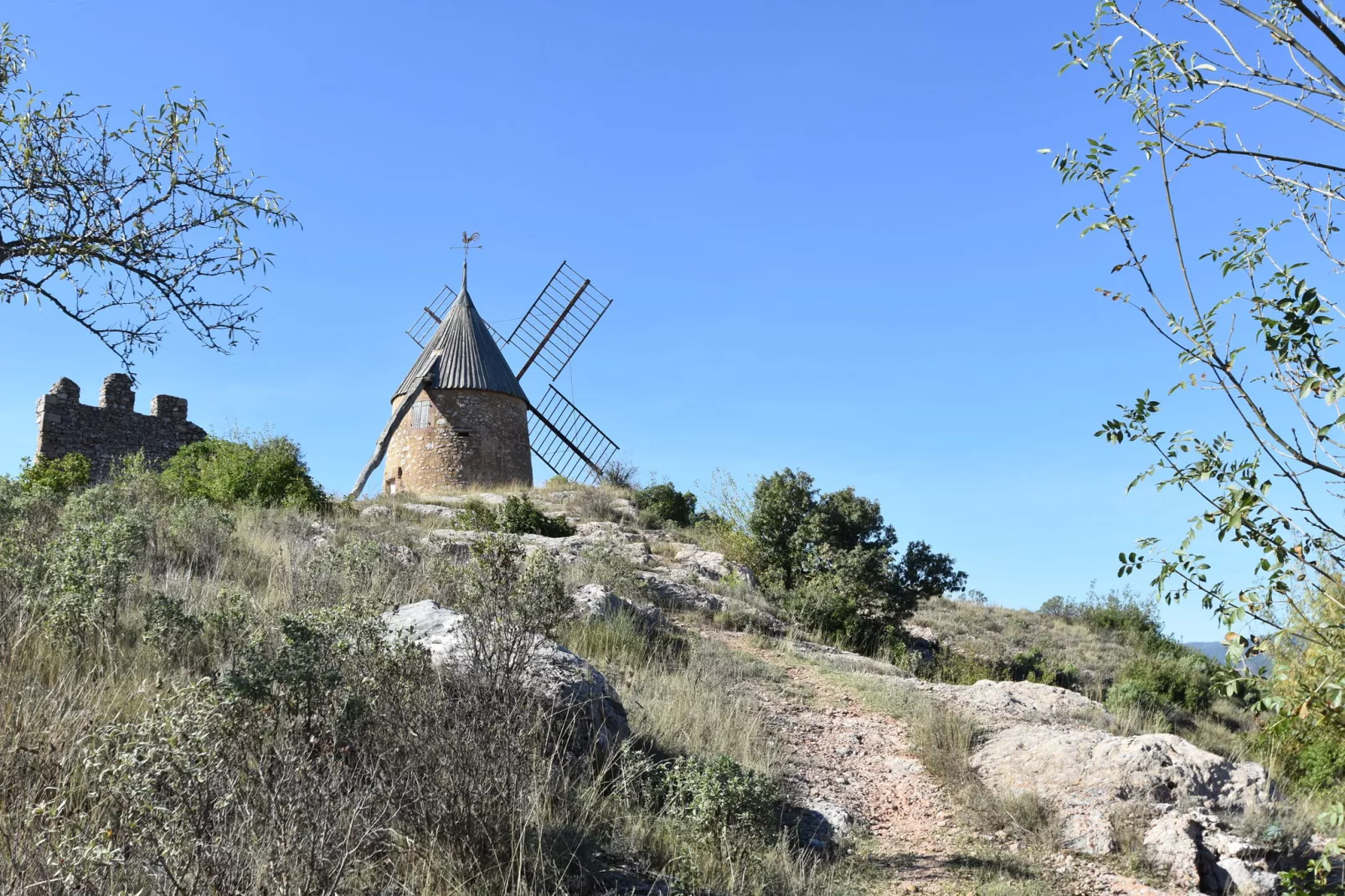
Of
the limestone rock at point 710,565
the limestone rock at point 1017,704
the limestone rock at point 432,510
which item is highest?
the limestone rock at point 432,510

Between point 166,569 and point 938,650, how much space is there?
11.2 meters

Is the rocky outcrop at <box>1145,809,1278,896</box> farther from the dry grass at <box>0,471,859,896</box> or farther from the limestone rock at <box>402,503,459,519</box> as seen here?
the limestone rock at <box>402,503,459,519</box>

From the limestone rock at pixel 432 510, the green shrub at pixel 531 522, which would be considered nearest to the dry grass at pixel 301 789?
the green shrub at pixel 531 522

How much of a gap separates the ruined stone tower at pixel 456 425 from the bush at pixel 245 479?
18.1 ft

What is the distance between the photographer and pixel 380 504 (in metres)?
17.3

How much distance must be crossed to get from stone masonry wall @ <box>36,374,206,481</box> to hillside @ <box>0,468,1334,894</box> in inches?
367

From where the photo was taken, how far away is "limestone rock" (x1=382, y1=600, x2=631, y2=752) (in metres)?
5.44

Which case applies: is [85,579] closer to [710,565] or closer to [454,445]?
[710,565]

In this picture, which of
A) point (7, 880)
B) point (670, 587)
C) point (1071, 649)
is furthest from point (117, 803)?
point (1071, 649)

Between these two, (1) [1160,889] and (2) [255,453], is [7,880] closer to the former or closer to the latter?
(1) [1160,889]

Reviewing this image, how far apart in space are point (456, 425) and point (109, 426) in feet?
22.9

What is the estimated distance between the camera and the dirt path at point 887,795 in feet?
18.4

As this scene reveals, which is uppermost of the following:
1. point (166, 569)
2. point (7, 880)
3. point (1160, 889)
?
point (166, 569)

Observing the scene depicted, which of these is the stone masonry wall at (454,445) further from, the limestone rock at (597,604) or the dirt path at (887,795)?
the dirt path at (887,795)
